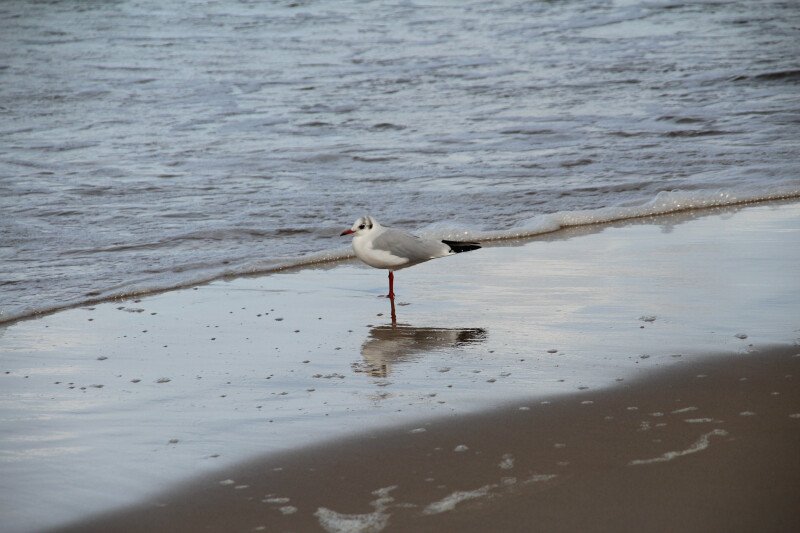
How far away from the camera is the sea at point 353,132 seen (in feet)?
26.8

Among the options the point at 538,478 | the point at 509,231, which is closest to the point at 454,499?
the point at 538,478

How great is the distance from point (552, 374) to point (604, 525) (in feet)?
4.75

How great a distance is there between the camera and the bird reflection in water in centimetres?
493

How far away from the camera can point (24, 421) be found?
4.30 m

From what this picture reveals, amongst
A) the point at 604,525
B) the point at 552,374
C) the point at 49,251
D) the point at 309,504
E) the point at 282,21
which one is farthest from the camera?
the point at 282,21

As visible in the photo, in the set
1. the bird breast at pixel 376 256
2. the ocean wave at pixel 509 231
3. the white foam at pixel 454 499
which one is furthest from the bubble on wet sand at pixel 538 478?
the ocean wave at pixel 509 231

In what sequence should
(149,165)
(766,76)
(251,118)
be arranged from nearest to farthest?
(149,165)
(251,118)
(766,76)

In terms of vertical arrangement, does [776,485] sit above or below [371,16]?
below

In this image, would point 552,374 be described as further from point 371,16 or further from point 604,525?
point 371,16

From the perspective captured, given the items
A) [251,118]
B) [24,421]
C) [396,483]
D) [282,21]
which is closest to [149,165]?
[251,118]

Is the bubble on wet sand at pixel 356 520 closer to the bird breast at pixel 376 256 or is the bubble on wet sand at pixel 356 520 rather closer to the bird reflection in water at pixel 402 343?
the bird reflection in water at pixel 402 343

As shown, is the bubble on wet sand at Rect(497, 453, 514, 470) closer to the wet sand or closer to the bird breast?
the wet sand

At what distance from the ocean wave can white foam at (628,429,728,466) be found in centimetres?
381

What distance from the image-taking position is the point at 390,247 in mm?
6234
